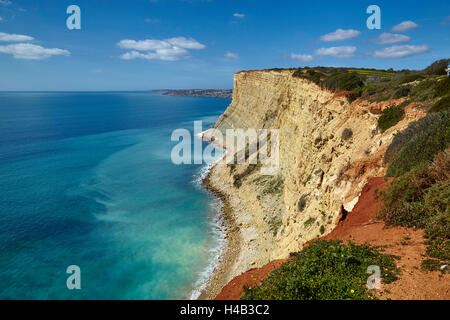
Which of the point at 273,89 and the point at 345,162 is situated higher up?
the point at 273,89

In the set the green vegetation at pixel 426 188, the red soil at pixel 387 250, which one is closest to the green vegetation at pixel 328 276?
the red soil at pixel 387 250

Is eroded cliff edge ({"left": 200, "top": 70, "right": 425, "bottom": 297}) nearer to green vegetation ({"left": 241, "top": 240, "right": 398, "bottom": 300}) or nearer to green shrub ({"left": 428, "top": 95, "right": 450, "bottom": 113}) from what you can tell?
green shrub ({"left": 428, "top": 95, "right": 450, "bottom": 113})

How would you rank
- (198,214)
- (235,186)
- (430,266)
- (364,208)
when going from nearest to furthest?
1. (430,266)
2. (364,208)
3. (198,214)
4. (235,186)

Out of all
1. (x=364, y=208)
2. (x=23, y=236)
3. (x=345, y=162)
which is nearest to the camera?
(x=364, y=208)

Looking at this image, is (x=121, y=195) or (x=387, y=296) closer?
(x=387, y=296)

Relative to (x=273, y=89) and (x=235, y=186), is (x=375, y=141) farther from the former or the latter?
(x=273, y=89)

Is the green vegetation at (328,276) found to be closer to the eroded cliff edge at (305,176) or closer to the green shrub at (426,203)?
the green shrub at (426,203)

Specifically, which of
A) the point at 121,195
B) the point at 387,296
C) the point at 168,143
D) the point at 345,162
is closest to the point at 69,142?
the point at 168,143

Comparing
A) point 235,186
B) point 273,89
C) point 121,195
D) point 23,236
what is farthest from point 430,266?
point 273,89
